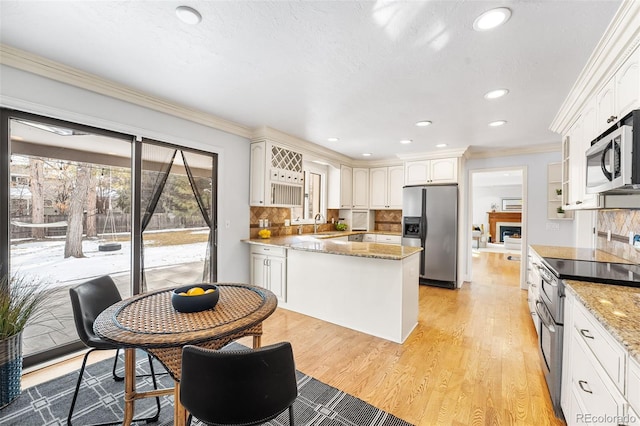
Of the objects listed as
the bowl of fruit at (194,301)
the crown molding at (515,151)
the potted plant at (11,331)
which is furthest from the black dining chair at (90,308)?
the crown molding at (515,151)

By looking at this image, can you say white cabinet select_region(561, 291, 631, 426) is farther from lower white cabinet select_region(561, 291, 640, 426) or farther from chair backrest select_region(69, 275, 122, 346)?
chair backrest select_region(69, 275, 122, 346)

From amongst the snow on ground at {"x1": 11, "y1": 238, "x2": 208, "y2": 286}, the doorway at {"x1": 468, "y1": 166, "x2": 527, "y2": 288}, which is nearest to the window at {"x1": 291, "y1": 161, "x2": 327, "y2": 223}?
the snow on ground at {"x1": 11, "y1": 238, "x2": 208, "y2": 286}

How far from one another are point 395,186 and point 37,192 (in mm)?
5150

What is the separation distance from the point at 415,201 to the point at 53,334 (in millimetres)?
4859

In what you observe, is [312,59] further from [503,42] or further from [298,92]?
[503,42]

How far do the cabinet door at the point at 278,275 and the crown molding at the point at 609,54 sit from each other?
329 cm

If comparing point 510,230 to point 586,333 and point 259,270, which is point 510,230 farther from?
point 586,333

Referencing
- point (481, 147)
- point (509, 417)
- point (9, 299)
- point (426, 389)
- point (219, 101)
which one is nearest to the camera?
point (509, 417)

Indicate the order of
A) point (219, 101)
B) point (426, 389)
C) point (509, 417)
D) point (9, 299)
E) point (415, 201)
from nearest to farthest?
point (509, 417)
point (9, 299)
point (426, 389)
point (219, 101)
point (415, 201)

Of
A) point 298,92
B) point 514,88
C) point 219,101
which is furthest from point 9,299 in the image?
point 514,88

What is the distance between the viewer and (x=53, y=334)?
235 cm

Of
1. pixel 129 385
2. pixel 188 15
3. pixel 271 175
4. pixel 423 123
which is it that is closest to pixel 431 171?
pixel 423 123

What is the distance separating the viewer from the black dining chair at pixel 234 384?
3.15ft

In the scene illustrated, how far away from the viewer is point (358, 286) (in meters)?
2.96
